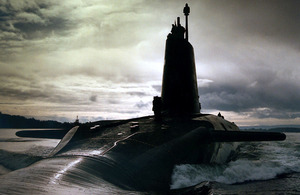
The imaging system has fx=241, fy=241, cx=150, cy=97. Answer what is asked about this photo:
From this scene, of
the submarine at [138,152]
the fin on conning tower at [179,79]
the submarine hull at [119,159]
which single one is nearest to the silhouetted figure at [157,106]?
the submarine at [138,152]

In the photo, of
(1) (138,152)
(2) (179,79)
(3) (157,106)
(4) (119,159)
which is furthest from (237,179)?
(2) (179,79)

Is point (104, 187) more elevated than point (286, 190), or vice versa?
point (104, 187)

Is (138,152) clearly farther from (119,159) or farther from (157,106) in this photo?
(157,106)

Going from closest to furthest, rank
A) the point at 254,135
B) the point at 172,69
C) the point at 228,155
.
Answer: the point at 254,135
the point at 228,155
the point at 172,69

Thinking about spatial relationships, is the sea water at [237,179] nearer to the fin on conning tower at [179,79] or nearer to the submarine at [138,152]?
the submarine at [138,152]

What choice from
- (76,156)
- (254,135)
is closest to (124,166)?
(76,156)

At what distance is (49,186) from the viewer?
13.3ft

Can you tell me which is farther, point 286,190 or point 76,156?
point 286,190

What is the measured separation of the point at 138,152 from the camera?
7.54 meters

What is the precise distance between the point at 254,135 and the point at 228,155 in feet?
13.2

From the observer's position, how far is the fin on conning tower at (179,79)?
48.3 feet

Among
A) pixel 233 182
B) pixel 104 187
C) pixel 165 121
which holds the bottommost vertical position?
pixel 233 182

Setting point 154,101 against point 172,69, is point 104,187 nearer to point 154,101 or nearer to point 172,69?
point 154,101

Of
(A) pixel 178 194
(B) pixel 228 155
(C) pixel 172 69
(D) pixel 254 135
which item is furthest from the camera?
(C) pixel 172 69
